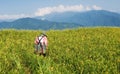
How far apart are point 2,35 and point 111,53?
56.7ft

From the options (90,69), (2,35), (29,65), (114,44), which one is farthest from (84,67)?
(2,35)

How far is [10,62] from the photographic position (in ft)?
57.3

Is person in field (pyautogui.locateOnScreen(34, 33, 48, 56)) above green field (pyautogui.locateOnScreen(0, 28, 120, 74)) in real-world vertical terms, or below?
above

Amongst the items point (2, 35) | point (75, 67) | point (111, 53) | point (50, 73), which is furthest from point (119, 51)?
point (2, 35)

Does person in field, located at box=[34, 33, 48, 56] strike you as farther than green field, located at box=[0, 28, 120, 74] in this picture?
Yes

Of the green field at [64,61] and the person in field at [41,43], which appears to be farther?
the person in field at [41,43]

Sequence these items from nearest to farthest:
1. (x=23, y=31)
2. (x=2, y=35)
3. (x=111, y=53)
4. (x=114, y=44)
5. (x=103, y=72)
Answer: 1. (x=103, y=72)
2. (x=111, y=53)
3. (x=114, y=44)
4. (x=2, y=35)
5. (x=23, y=31)

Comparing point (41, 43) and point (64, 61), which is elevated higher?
point (41, 43)

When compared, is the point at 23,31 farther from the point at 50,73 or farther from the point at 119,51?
the point at 50,73

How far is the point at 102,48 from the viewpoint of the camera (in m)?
24.4

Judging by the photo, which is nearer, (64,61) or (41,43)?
(64,61)

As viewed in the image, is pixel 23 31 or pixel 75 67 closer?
pixel 75 67

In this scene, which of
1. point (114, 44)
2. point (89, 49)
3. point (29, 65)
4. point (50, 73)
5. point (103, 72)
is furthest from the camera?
point (114, 44)

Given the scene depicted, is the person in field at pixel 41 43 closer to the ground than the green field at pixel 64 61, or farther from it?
farther from it
